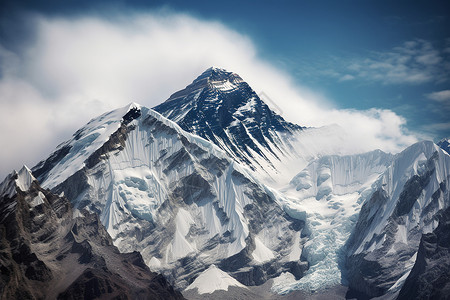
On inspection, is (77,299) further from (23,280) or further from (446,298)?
(446,298)

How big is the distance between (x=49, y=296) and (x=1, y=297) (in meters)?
23.3

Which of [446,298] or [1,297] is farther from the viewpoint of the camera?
[446,298]

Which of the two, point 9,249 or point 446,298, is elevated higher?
point 9,249

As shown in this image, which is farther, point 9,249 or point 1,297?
point 9,249

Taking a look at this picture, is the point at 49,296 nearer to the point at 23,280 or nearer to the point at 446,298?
the point at 23,280

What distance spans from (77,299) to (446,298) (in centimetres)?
10598

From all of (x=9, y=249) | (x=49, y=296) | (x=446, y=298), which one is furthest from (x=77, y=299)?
(x=446, y=298)

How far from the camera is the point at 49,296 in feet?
641

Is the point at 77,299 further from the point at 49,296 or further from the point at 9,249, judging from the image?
the point at 9,249

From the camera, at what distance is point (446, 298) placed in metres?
196

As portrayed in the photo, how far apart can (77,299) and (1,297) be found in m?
29.7

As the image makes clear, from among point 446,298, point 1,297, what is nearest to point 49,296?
point 1,297

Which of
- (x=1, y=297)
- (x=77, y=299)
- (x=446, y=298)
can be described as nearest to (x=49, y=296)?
(x=77, y=299)

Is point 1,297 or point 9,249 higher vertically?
point 9,249
